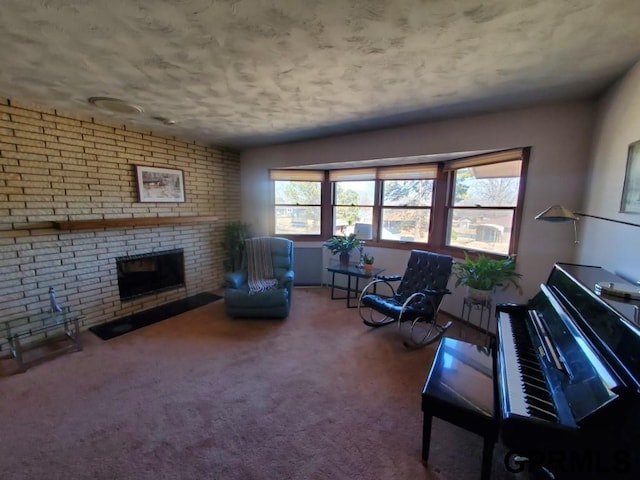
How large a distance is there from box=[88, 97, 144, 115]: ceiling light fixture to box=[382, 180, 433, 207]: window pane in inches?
124

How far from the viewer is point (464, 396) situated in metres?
1.42

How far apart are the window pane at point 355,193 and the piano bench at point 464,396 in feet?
9.22

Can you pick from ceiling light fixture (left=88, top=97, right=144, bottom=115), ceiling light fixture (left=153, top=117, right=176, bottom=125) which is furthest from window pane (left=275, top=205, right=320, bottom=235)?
ceiling light fixture (left=88, top=97, right=144, bottom=115)

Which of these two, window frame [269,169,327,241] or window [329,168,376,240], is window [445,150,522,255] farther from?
window frame [269,169,327,241]

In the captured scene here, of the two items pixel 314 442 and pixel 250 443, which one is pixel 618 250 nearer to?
pixel 314 442

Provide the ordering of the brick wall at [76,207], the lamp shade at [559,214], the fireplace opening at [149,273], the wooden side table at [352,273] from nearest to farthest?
the lamp shade at [559,214]
the brick wall at [76,207]
the fireplace opening at [149,273]
the wooden side table at [352,273]

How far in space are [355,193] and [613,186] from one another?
2.88 m

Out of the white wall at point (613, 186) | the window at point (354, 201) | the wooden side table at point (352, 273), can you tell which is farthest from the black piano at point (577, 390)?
the window at point (354, 201)

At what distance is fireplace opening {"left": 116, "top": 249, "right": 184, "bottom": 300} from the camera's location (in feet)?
11.2

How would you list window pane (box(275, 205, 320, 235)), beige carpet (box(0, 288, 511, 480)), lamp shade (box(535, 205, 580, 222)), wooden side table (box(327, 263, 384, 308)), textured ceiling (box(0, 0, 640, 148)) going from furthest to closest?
window pane (box(275, 205, 320, 235)) < wooden side table (box(327, 263, 384, 308)) < lamp shade (box(535, 205, 580, 222)) < beige carpet (box(0, 288, 511, 480)) < textured ceiling (box(0, 0, 640, 148))

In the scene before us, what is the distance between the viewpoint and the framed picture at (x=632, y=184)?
1.67 meters

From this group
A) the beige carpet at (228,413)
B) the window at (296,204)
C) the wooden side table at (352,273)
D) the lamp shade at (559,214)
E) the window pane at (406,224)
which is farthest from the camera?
the window at (296,204)

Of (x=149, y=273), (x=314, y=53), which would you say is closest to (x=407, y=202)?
(x=314, y=53)

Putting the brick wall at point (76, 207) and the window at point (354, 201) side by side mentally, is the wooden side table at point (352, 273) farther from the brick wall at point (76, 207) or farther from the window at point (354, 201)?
the brick wall at point (76, 207)
